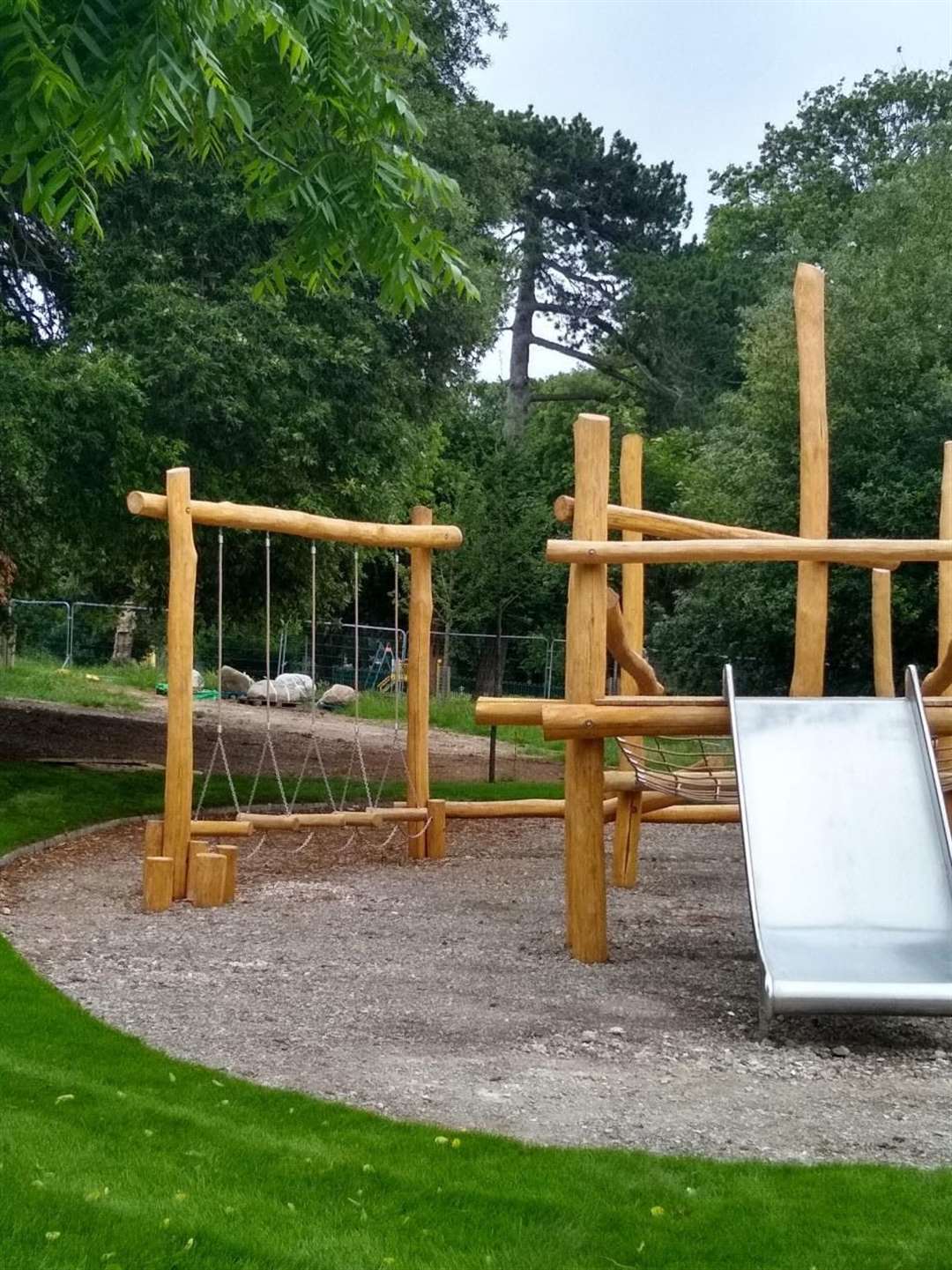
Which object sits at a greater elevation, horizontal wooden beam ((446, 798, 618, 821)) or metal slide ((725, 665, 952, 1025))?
metal slide ((725, 665, 952, 1025))

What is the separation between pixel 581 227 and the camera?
35.2 metres

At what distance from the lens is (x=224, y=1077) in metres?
4.74

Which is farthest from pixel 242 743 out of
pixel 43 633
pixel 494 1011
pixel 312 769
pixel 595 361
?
pixel 595 361

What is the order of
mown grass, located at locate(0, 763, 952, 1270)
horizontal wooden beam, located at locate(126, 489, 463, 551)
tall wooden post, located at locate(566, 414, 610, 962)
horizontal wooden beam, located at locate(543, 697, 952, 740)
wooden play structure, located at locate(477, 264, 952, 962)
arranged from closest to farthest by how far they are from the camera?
1. mown grass, located at locate(0, 763, 952, 1270)
2. horizontal wooden beam, located at locate(543, 697, 952, 740)
3. wooden play structure, located at locate(477, 264, 952, 962)
4. tall wooden post, located at locate(566, 414, 610, 962)
5. horizontal wooden beam, located at locate(126, 489, 463, 551)

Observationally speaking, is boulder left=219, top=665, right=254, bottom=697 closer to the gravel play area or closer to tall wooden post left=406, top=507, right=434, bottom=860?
tall wooden post left=406, top=507, right=434, bottom=860

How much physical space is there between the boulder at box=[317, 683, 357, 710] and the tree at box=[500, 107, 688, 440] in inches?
460

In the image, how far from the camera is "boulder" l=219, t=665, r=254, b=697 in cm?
2569

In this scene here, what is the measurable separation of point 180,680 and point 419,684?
7.81 feet

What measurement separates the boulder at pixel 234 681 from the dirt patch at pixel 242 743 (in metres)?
4.26

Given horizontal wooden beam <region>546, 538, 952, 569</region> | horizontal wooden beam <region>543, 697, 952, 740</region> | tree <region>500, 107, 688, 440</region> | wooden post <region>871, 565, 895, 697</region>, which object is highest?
tree <region>500, 107, 688, 440</region>

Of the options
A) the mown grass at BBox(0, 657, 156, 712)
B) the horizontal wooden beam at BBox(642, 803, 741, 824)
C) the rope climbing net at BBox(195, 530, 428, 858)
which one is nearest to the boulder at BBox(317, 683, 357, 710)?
the mown grass at BBox(0, 657, 156, 712)

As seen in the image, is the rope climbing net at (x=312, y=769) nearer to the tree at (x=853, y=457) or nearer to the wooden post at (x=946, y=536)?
the wooden post at (x=946, y=536)

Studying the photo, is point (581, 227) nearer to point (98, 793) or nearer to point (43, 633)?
point (43, 633)

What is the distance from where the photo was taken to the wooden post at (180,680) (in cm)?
838
